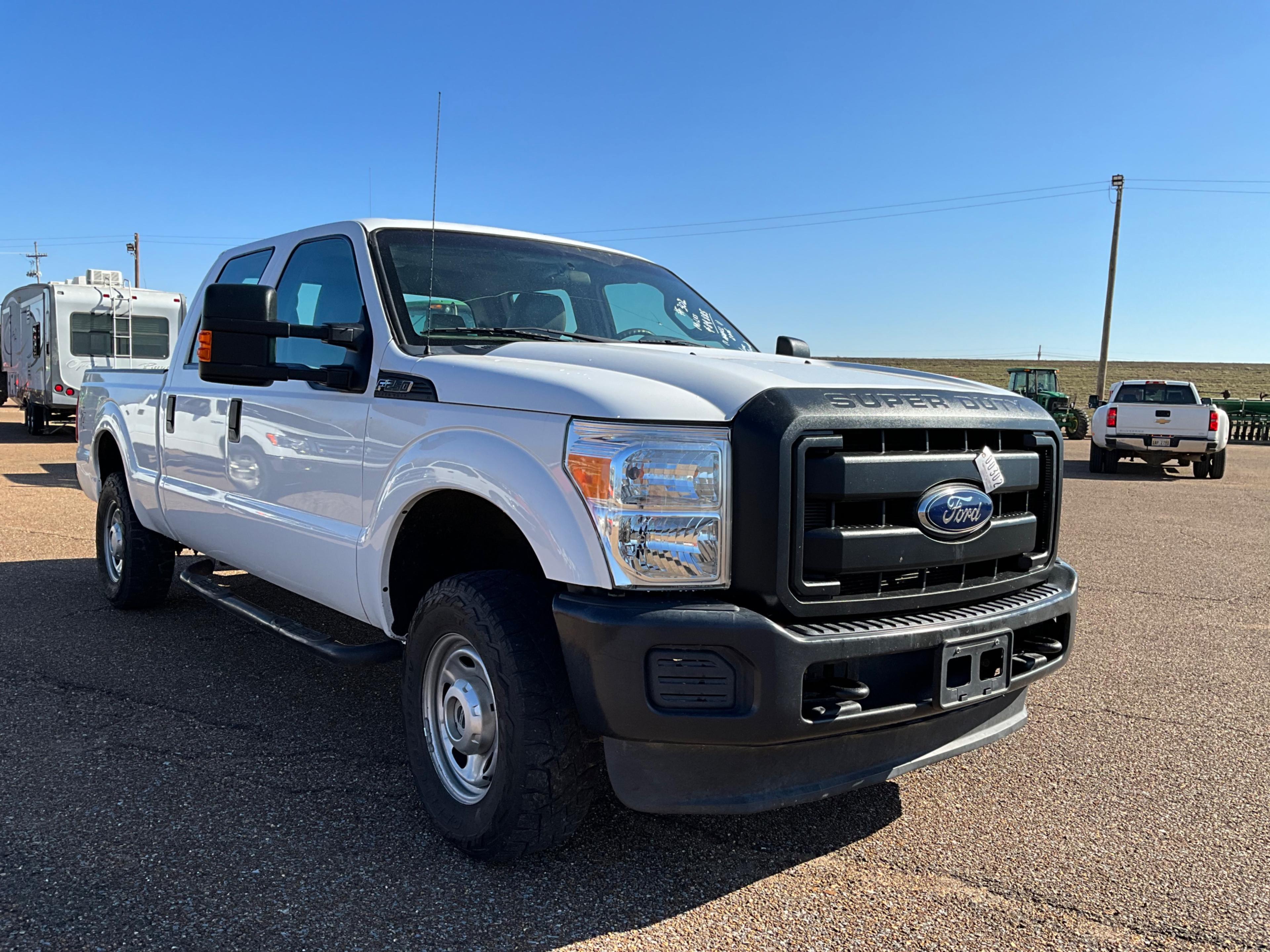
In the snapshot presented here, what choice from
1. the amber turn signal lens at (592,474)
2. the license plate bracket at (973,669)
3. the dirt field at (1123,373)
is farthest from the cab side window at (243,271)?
the dirt field at (1123,373)

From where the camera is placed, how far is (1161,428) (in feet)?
58.2

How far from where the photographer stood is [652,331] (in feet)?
14.1

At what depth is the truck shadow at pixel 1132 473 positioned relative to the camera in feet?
57.6

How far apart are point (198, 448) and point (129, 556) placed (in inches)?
53.9

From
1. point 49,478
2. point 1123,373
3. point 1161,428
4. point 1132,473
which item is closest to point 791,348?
point 49,478

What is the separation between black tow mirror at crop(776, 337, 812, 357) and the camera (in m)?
4.62

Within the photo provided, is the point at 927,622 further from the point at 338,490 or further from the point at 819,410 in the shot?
the point at 338,490

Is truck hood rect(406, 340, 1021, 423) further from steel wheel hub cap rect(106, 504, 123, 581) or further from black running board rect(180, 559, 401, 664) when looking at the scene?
steel wheel hub cap rect(106, 504, 123, 581)

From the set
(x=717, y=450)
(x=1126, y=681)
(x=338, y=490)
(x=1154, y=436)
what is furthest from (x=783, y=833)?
(x=1154, y=436)

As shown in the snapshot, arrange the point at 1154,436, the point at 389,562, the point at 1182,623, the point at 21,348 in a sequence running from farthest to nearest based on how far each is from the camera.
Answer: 1. the point at 21,348
2. the point at 1154,436
3. the point at 1182,623
4. the point at 389,562

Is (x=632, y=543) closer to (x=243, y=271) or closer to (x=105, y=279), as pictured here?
(x=243, y=271)

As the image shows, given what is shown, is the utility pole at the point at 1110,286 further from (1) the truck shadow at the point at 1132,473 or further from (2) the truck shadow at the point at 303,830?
(2) the truck shadow at the point at 303,830

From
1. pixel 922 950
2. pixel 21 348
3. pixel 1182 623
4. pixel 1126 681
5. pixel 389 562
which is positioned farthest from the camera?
pixel 21 348

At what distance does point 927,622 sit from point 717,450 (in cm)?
78
